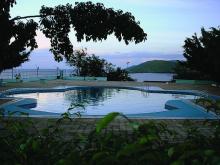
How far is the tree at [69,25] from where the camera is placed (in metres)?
9.95

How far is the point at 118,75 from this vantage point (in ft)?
102

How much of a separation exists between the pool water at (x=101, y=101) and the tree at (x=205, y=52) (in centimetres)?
199

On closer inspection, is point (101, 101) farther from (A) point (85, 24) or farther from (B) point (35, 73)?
(B) point (35, 73)

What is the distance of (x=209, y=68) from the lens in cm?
1967

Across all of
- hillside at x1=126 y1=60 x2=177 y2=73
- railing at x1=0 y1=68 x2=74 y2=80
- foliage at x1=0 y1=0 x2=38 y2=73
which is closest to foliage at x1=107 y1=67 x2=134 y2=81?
railing at x1=0 y1=68 x2=74 y2=80

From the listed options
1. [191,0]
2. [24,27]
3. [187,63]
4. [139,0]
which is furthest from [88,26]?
[187,63]

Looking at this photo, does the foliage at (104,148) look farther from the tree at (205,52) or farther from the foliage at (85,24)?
the tree at (205,52)

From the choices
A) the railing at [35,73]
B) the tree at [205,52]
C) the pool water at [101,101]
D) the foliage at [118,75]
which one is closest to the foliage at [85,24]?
the pool water at [101,101]

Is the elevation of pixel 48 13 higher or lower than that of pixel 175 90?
higher

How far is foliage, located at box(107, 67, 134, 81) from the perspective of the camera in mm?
30939

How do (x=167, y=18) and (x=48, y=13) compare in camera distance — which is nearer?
(x=48, y=13)

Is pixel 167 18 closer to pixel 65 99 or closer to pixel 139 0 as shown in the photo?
pixel 139 0

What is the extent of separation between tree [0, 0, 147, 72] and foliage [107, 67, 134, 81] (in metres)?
19.1

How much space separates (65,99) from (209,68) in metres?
8.01
